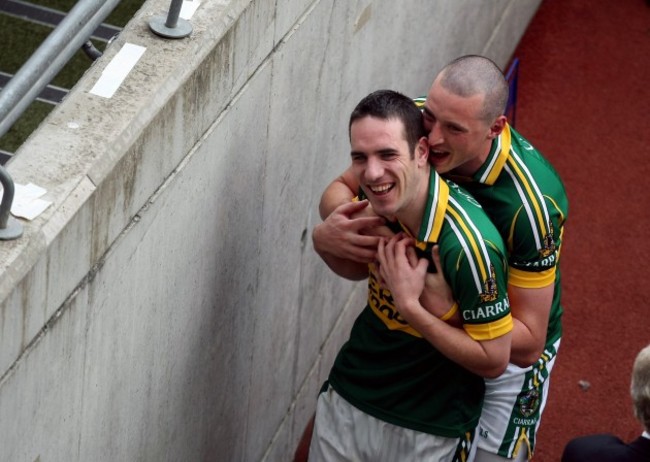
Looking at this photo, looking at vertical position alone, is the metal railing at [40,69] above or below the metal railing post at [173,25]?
below

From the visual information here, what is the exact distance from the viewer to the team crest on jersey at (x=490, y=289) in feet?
13.0

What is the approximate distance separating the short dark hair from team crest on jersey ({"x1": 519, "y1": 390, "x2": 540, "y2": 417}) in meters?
1.31

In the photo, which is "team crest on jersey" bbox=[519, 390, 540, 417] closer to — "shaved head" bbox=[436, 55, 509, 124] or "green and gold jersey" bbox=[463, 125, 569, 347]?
"green and gold jersey" bbox=[463, 125, 569, 347]

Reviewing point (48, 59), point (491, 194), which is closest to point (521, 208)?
point (491, 194)

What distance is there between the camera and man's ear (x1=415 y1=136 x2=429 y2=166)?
4.03 metres

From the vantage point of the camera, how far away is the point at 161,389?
14.0ft

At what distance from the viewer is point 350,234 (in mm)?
4227

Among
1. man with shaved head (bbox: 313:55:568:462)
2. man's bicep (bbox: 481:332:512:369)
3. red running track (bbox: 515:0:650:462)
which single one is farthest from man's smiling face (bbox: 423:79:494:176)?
red running track (bbox: 515:0:650:462)

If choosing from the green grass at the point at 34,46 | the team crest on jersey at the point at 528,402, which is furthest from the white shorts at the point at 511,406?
Result: the green grass at the point at 34,46

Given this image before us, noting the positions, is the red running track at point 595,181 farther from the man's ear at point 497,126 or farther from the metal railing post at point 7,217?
the metal railing post at point 7,217

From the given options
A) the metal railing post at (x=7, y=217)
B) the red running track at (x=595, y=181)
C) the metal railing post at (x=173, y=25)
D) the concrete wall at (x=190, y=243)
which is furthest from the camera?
the red running track at (x=595, y=181)

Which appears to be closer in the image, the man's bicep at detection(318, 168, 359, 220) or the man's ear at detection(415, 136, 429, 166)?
the man's ear at detection(415, 136, 429, 166)

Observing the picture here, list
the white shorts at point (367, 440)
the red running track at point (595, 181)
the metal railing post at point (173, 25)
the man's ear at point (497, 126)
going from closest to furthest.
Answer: the metal railing post at point (173, 25)
the man's ear at point (497, 126)
the white shorts at point (367, 440)
the red running track at point (595, 181)

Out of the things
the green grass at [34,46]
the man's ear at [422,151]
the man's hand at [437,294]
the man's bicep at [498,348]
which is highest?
the green grass at [34,46]
